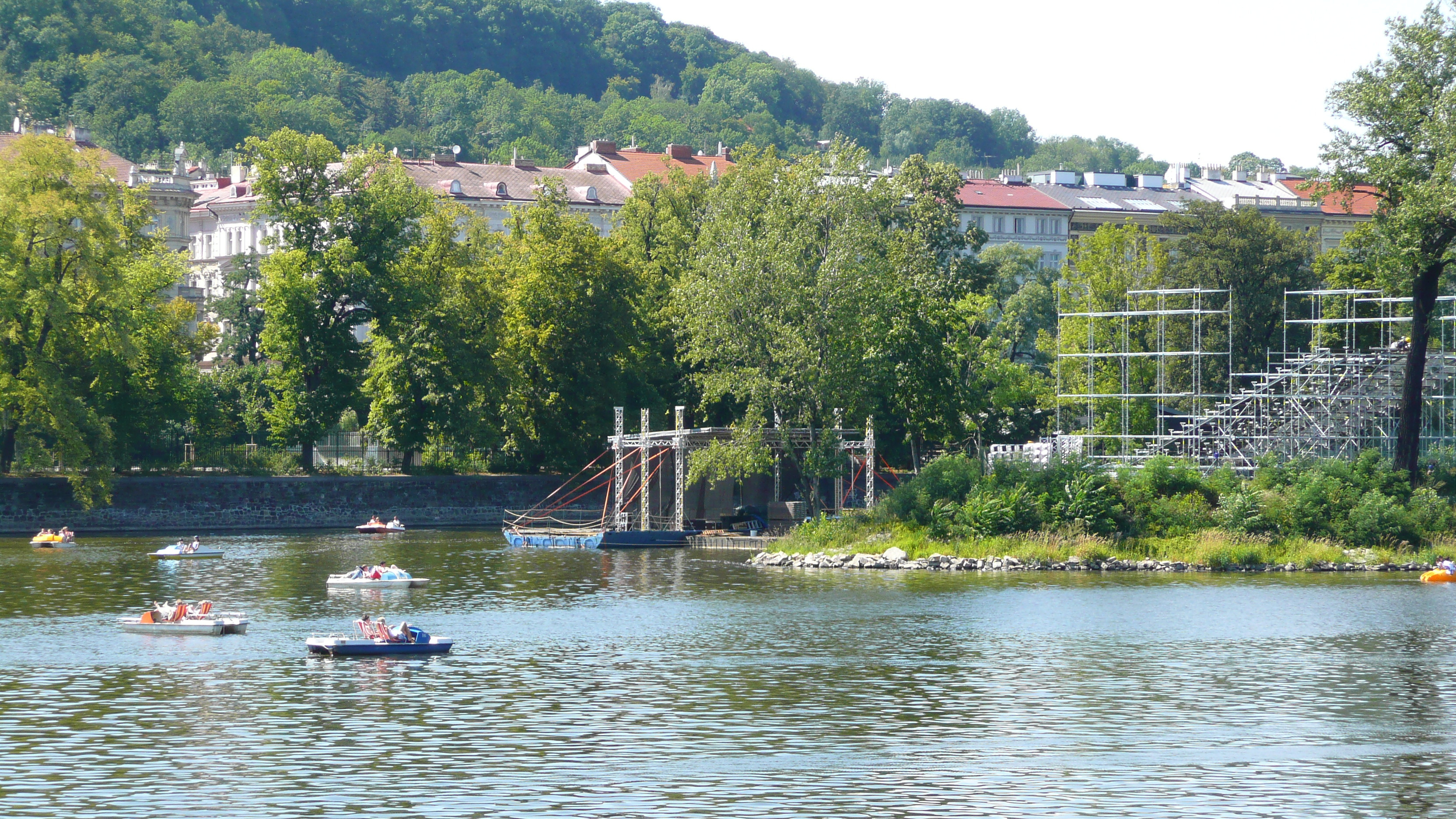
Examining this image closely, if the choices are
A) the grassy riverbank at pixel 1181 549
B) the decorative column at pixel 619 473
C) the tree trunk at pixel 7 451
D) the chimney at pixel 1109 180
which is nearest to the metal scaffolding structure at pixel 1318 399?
the grassy riverbank at pixel 1181 549

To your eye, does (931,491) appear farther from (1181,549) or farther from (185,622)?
(185,622)

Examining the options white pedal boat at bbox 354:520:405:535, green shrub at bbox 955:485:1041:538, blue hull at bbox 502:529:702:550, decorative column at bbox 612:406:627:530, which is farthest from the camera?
white pedal boat at bbox 354:520:405:535

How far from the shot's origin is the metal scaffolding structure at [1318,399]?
82.0m

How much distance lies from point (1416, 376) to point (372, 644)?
1733 inches

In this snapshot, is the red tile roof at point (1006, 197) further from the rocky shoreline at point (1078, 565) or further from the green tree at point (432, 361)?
the rocky shoreline at point (1078, 565)

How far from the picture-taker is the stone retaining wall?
83.6m

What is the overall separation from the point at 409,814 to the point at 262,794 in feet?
9.46

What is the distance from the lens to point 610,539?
254 ft

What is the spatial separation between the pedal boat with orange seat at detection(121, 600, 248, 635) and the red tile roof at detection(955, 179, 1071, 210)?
410 feet

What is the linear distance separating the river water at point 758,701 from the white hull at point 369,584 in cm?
67

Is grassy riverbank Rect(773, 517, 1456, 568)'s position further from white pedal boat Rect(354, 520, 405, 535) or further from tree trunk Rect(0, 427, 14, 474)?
tree trunk Rect(0, 427, 14, 474)

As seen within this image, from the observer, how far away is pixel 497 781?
28.3 m

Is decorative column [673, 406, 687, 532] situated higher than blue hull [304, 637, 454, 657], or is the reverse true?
decorative column [673, 406, 687, 532]

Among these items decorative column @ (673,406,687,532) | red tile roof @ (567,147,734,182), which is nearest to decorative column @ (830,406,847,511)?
decorative column @ (673,406,687,532)
